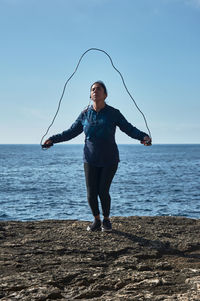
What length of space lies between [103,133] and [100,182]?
76 centimetres

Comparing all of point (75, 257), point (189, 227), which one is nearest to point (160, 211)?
point (189, 227)

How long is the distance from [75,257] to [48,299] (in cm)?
128

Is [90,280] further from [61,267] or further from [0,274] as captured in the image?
[0,274]

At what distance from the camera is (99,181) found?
6020 millimetres

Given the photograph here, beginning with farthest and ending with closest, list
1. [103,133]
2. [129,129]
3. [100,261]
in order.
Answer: [129,129], [103,133], [100,261]

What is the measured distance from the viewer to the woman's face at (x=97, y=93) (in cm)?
592

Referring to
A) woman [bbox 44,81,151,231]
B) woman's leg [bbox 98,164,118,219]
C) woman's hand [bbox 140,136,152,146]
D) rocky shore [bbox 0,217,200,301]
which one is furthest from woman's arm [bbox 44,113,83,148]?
rocky shore [bbox 0,217,200,301]

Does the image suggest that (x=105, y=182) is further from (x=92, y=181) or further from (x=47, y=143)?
(x=47, y=143)

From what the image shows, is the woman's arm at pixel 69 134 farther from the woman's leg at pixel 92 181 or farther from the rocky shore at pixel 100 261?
the rocky shore at pixel 100 261

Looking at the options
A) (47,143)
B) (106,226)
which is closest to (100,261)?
(106,226)

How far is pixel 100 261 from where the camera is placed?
4.48 m

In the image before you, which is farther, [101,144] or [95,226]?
[95,226]

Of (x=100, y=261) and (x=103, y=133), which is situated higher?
(x=103, y=133)

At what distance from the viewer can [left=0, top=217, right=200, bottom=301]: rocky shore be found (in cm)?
346
